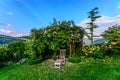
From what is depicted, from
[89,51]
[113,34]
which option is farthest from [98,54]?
[113,34]

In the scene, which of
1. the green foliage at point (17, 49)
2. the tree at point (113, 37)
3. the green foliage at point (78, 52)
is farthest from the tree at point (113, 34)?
the green foliage at point (17, 49)

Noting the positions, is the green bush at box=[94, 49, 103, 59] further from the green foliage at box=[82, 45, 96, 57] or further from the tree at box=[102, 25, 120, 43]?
the tree at box=[102, 25, 120, 43]

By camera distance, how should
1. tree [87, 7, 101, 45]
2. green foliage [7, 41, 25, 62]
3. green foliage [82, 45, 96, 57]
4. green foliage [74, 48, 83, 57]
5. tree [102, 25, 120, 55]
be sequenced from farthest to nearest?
1. tree [87, 7, 101, 45]
2. green foliage [7, 41, 25, 62]
3. tree [102, 25, 120, 55]
4. green foliage [74, 48, 83, 57]
5. green foliage [82, 45, 96, 57]

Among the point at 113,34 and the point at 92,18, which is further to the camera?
the point at 92,18

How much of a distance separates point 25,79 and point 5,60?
10.1 meters

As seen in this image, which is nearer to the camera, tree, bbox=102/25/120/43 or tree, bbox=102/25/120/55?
tree, bbox=102/25/120/55

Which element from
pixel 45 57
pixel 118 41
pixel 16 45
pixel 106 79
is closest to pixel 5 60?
pixel 16 45

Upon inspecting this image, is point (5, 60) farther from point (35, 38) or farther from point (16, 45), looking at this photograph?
point (35, 38)

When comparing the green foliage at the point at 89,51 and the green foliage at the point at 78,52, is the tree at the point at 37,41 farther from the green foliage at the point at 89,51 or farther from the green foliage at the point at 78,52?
the green foliage at the point at 89,51

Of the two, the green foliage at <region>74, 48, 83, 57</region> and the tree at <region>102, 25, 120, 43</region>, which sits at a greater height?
the tree at <region>102, 25, 120, 43</region>

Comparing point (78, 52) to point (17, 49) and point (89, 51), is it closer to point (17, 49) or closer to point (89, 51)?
point (89, 51)

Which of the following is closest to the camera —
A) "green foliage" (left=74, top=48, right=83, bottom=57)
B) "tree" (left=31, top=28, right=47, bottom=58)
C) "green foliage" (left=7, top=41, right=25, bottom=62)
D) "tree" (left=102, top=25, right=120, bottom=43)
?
"tree" (left=31, top=28, right=47, bottom=58)

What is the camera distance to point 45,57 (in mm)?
18750

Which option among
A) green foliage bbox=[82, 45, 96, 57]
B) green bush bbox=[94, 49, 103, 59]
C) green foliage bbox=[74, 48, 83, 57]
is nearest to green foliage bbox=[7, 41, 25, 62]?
green foliage bbox=[74, 48, 83, 57]
